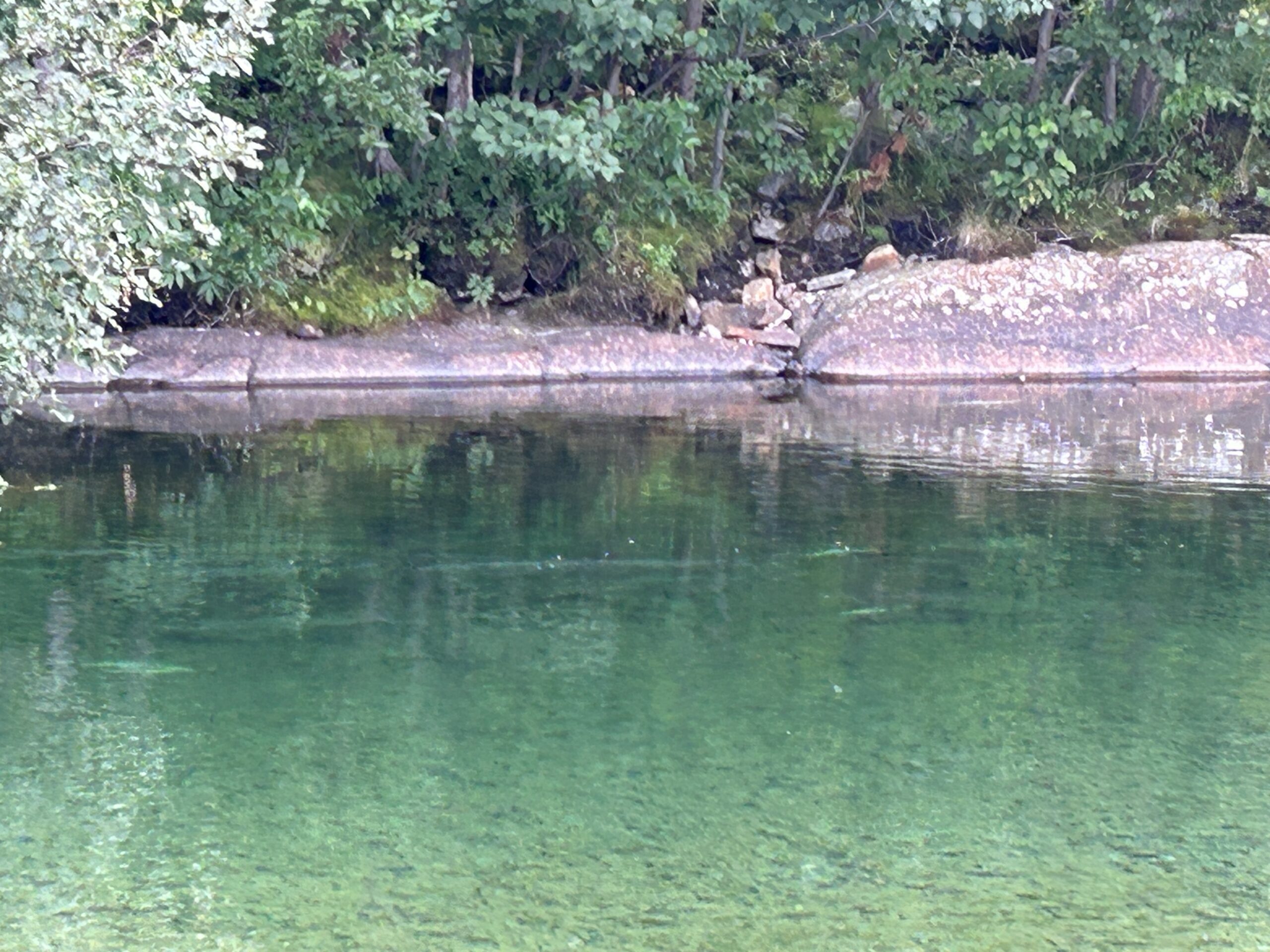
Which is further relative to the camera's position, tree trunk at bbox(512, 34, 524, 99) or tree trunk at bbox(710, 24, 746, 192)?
tree trunk at bbox(710, 24, 746, 192)

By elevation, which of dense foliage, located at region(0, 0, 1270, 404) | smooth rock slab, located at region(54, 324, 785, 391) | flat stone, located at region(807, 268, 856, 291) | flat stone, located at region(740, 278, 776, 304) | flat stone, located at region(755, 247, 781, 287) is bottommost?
smooth rock slab, located at region(54, 324, 785, 391)

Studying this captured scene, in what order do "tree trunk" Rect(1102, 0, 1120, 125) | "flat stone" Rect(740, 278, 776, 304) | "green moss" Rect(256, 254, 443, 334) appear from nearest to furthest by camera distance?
"green moss" Rect(256, 254, 443, 334) < "flat stone" Rect(740, 278, 776, 304) < "tree trunk" Rect(1102, 0, 1120, 125)

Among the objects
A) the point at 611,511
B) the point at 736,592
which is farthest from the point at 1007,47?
the point at 736,592

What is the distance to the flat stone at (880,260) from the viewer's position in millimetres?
12703

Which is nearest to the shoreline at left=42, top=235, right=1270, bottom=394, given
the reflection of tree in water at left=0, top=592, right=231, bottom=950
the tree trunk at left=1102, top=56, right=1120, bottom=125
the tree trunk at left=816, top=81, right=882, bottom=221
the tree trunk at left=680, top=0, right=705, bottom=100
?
the tree trunk at left=816, top=81, right=882, bottom=221

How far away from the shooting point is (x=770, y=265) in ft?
41.7

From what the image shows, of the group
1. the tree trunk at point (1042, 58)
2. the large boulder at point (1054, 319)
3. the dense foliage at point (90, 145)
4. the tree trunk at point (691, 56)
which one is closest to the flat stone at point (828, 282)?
the large boulder at point (1054, 319)

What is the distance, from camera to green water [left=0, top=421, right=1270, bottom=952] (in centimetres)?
300

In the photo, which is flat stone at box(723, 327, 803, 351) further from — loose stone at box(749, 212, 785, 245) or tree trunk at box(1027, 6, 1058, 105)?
tree trunk at box(1027, 6, 1058, 105)

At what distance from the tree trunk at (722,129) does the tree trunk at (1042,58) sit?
7.88 feet

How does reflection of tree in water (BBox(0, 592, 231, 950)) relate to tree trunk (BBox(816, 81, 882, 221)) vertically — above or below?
below

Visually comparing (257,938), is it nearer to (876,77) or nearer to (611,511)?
(611,511)

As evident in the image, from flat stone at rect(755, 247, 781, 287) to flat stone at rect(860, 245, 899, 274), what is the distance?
70 cm

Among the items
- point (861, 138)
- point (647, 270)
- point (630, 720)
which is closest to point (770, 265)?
point (647, 270)
